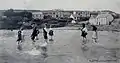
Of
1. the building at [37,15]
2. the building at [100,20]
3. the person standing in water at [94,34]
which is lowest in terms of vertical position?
the person standing in water at [94,34]

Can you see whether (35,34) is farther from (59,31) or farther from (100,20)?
(100,20)

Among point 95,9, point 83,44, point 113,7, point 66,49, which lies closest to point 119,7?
point 113,7

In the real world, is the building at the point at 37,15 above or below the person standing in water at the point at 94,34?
above

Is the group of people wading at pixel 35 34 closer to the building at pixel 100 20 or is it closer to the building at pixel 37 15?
the building at pixel 37 15

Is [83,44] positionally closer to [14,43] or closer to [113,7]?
[113,7]

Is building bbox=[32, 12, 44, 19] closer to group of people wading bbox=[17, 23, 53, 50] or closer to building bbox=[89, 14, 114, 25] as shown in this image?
group of people wading bbox=[17, 23, 53, 50]

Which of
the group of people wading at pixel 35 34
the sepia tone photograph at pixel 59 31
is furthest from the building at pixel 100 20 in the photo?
the group of people wading at pixel 35 34

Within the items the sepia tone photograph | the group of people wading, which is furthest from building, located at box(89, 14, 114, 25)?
the group of people wading

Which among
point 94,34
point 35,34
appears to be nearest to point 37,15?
point 35,34
